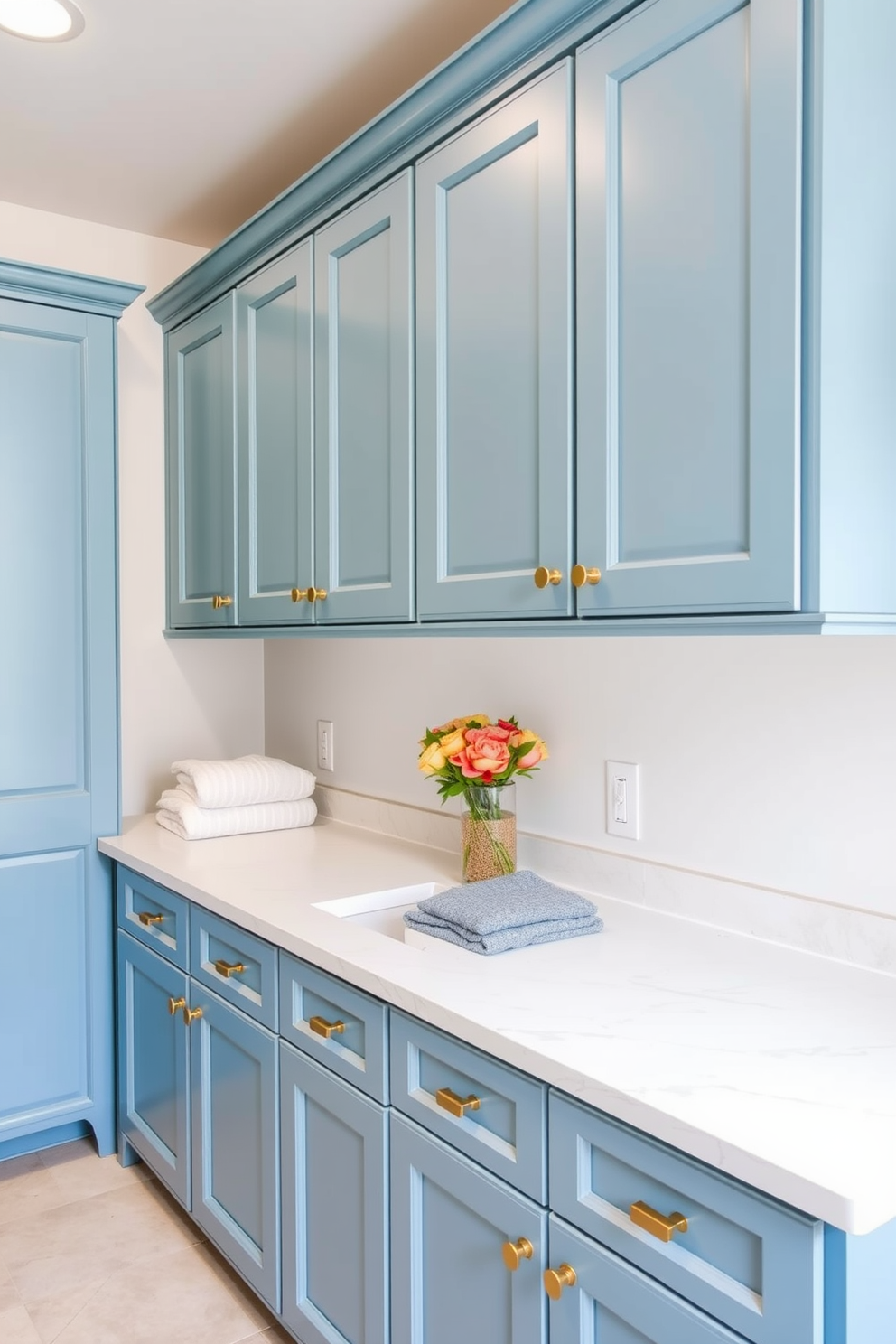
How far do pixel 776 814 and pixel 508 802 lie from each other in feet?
1.83

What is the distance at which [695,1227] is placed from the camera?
3.32 feet

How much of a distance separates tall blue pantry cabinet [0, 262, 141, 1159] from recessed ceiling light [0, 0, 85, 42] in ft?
1.75

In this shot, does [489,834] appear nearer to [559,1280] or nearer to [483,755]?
[483,755]

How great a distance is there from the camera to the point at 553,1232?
3.84ft

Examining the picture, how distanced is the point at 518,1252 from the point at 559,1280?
72 mm

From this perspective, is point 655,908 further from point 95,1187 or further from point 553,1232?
point 95,1187

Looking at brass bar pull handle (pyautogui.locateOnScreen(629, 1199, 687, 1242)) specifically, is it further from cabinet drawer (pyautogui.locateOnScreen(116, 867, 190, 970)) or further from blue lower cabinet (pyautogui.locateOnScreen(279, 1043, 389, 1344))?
cabinet drawer (pyautogui.locateOnScreen(116, 867, 190, 970))

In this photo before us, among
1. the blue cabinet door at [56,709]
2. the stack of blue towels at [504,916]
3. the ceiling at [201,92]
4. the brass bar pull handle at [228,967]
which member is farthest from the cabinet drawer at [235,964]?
the ceiling at [201,92]

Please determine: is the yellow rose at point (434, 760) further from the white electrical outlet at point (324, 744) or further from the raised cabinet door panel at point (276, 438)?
the white electrical outlet at point (324, 744)

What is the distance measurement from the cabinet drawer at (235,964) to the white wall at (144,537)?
90 cm

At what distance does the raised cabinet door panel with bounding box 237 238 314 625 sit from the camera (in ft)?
6.98

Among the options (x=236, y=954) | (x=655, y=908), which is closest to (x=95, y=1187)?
(x=236, y=954)

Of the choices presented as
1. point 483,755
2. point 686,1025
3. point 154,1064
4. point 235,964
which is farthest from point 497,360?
point 154,1064

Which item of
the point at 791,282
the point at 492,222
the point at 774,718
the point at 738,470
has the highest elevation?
the point at 492,222
